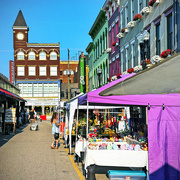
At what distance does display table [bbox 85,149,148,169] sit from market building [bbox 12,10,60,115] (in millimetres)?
60594

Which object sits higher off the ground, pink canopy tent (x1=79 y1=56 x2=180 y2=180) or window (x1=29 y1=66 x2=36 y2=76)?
window (x1=29 y1=66 x2=36 y2=76)

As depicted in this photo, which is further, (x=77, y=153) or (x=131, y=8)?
(x=131, y=8)

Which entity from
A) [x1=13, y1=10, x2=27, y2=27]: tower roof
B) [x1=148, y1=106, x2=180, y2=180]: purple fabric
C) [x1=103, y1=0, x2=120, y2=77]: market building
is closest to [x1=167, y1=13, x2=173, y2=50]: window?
[x1=148, y1=106, x2=180, y2=180]: purple fabric

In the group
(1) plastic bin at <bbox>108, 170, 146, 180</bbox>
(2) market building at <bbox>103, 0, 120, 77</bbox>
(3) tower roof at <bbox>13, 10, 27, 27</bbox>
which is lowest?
(1) plastic bin at <bbox>108, 170, 146, 180</bbox>

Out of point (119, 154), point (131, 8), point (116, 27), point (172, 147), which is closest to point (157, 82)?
point (172, 147)

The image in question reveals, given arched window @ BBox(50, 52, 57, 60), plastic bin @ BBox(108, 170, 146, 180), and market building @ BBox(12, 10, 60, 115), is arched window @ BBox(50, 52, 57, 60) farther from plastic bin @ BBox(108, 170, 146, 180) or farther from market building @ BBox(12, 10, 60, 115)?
plastic bin @ BBox(108, 170, 146, 180)

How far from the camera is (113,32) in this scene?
30797 mm

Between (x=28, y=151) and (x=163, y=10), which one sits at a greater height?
(x=163, y=10)

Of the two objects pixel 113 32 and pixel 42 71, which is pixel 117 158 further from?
pixel 42 71

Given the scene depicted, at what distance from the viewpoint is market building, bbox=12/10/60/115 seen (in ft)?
227

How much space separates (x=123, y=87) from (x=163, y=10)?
1316 cm

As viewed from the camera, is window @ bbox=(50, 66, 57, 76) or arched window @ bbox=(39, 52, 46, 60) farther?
arched window @ bbox=(39, 52, 46, 60)

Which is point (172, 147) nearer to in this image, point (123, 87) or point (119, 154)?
point (119, 154)

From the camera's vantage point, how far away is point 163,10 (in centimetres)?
1714
